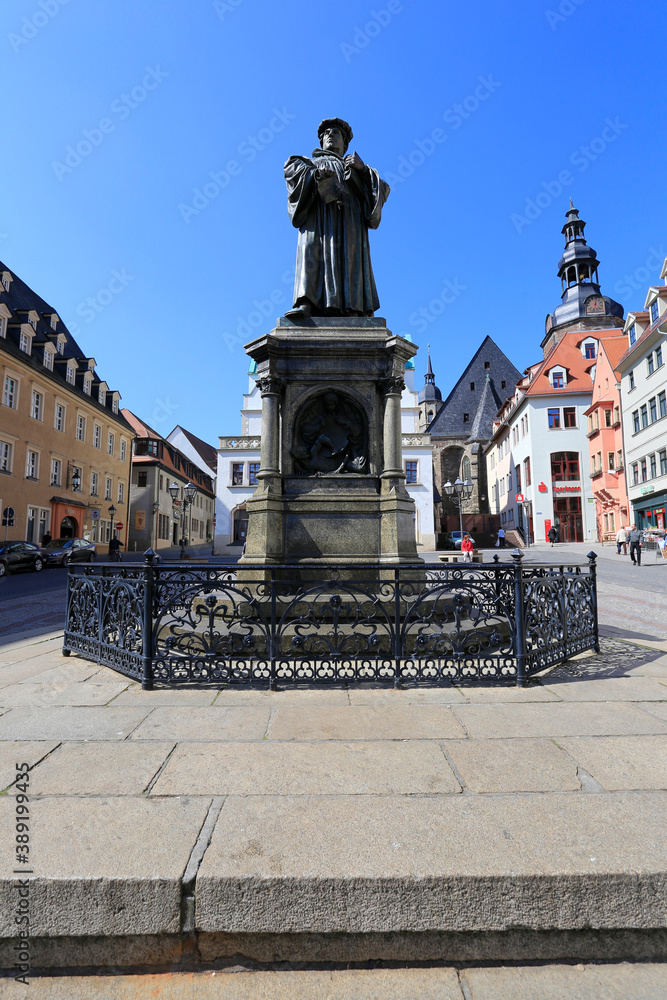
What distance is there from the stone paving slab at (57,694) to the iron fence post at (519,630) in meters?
3.19

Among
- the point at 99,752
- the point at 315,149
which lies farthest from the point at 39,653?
the point at 315,149

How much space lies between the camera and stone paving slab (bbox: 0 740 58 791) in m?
2.70

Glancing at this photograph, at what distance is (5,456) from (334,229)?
27046 mm

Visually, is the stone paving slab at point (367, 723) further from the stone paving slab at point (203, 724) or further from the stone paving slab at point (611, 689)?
the stone paving slab at point (611, 689)

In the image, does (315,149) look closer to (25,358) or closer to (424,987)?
(424,987)

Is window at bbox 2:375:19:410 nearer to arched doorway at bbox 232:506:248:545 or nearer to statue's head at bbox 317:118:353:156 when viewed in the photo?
arched doorway at bbox 232:506:248:545

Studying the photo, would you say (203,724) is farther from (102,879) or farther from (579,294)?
(579,294)

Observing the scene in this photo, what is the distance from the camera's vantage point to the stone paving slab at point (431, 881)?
5.99 ft

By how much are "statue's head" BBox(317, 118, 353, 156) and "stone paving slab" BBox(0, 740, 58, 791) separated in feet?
25.2

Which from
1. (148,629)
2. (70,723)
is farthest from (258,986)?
(148,629)

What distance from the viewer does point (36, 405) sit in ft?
103

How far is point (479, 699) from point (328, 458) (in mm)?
3518

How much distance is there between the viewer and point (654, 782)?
259cm

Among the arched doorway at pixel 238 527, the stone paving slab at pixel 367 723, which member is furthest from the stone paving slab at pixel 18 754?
the arched doorway at pixel 238 527
